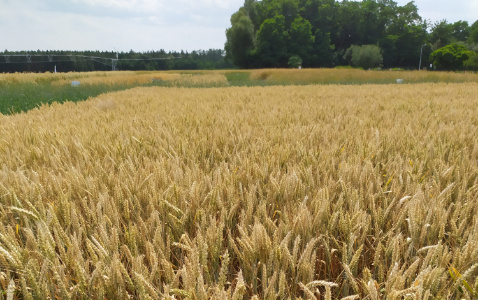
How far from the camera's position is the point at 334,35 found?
72.5 meters

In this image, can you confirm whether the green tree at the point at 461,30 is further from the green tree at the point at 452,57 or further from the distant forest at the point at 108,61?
the distant forest at the point at 108,61

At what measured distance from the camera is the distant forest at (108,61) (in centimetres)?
6725

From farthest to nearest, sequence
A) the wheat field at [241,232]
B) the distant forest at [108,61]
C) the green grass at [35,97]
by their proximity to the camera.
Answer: the distant forest at [108,61] < the green grass at [35,97] < the wheat field at [241,232]

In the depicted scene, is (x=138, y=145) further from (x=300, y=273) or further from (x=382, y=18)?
(x=382, y=18)

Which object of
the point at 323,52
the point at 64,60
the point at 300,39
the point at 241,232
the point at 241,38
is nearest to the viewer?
the point at 241,232

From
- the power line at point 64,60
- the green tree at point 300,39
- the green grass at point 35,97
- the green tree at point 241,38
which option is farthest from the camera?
the power line at point 64,60

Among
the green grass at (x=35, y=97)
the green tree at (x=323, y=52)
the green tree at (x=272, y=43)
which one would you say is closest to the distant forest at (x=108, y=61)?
the green tree at (x=272, y=43)

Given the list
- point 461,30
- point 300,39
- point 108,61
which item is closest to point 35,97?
point 300,39

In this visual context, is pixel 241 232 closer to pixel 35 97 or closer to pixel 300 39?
pixel 35 97

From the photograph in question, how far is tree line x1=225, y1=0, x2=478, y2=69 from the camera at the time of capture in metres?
58.2

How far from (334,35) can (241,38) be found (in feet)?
88.8

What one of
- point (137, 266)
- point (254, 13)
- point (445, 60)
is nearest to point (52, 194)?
point (137, 266)

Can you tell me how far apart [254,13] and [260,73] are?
45.9 meters

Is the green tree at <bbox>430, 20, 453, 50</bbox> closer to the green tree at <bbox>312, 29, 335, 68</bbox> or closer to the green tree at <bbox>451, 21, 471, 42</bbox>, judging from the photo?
the green tree at <bbox>451, 21, 471, 42</bbox>
